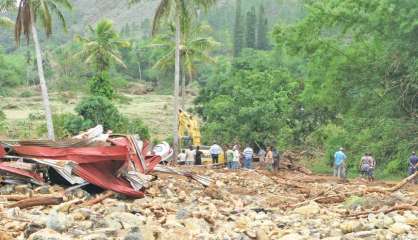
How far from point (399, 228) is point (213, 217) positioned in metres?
3.26

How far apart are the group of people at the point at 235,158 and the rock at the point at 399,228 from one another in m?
15.9

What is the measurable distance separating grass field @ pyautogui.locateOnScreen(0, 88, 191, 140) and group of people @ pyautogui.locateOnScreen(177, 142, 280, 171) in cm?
2236

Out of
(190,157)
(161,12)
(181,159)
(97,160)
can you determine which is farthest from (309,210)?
(161,12)

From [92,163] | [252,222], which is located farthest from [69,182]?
[252,222]

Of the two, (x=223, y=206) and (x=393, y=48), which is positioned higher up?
(x=393, y=48)

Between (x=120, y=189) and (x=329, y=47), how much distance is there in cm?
1510

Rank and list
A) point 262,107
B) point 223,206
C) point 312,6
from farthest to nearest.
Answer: point 262,107 < point 312,6 < point 223,206

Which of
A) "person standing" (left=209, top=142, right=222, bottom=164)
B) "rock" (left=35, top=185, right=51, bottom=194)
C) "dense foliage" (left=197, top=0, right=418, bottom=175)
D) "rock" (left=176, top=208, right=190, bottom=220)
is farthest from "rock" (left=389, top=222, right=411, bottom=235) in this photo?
"person standing" (left=209, top=142, right=222, bottom=164)

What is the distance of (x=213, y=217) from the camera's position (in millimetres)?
Answer: 11609

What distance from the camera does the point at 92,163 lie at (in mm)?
15133

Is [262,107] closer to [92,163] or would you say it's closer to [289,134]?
[289,134]

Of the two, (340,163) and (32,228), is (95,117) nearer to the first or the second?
(340,163)

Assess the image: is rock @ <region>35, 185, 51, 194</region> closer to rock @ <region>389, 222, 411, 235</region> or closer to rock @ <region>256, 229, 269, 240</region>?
rock @ <region>256, 229, 269, 240</region>

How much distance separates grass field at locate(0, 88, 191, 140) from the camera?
5541cm
